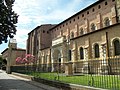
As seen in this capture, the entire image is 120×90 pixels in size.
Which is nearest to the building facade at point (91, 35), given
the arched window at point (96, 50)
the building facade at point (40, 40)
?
the arched window at point (96, 50)

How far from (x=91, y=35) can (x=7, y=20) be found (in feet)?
41.3

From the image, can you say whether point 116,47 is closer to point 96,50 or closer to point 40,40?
point 96,50

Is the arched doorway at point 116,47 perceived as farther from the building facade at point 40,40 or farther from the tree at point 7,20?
the building facade at point 40,40

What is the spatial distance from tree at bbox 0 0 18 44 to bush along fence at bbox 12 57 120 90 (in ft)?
14.6

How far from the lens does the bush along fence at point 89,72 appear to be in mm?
9586

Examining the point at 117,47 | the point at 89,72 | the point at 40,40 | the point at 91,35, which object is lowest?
the point at 89,72

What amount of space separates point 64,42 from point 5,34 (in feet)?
49.5

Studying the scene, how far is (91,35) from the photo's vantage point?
26453 mm

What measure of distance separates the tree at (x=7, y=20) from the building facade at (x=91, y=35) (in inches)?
232

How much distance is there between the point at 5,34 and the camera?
18812 millimetres

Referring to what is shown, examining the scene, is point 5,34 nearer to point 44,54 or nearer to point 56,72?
point 56,72

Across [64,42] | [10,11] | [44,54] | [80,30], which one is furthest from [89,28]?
[10,11]

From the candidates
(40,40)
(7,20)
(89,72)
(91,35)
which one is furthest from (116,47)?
(40,40)

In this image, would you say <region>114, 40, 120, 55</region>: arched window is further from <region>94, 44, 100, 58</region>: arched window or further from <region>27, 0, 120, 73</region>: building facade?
<region>94, 44, 100, 58</region>: arched window
